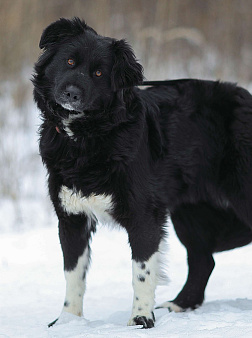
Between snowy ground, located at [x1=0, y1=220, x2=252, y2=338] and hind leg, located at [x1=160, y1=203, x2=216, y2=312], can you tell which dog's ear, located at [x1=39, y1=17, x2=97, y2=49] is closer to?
hind leg, located at [x1=160, y1=203, x2=216, y2=312]

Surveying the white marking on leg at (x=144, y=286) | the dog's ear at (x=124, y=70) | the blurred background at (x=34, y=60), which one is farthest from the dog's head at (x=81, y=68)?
the blurred background at (x=34, y=60)

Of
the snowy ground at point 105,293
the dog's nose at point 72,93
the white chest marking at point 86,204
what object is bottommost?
the snowy ground at point 105,293

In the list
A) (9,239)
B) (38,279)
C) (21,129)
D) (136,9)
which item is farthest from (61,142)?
(136,9)

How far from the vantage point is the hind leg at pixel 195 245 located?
155 inches

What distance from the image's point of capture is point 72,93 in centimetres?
296

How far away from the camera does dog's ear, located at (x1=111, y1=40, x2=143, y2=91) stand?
3.15m

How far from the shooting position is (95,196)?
3.18 meters

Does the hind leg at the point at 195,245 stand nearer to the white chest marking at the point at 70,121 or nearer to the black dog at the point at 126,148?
the black dog at the point at 126,148

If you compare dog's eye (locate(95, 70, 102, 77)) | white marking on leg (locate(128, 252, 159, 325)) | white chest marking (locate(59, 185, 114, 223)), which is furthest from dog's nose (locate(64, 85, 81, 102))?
white marking on leg (locate(128, 252, 159, 325))

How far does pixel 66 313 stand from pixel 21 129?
378 cm

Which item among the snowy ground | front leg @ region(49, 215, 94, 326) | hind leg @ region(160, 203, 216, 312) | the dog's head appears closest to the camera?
the snowy ground

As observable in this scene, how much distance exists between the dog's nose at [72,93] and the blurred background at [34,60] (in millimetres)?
2708

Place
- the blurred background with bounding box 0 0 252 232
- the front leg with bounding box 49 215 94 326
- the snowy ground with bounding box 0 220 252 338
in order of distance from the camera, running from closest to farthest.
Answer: the snowy ground with bounding box 0 220 252 338, the front leg with bounding box 49 215 94 326, the blurred background with bounding box 0 0 252 232

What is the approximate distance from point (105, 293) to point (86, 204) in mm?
1382
